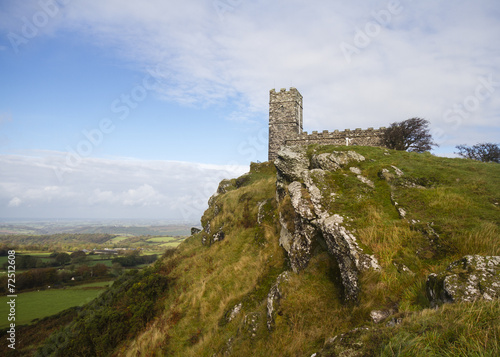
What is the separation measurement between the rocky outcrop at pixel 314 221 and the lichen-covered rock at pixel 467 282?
1.69 m

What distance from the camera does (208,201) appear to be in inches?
1206

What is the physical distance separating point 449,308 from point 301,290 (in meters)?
4.45

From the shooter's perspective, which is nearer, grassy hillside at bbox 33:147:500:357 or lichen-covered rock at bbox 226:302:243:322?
grassy hillside at bbox 33:147:500:357

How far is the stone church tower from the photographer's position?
34031mm

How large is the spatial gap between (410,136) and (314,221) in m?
21.2

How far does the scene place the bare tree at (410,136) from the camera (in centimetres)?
2364

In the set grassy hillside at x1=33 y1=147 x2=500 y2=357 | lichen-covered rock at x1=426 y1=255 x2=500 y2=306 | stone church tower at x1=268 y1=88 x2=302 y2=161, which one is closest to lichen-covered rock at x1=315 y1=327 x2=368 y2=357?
grassy hillside at x1=33 y1=147 x2=500 y2=357

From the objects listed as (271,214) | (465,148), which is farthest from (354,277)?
(465,148)

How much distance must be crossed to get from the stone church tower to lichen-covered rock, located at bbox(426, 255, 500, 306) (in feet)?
94.0

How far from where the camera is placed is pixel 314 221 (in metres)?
9.59

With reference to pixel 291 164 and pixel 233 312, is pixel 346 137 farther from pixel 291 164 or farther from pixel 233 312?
pixel 233 312

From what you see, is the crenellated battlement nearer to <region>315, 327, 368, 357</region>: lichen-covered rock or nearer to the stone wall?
the stone wall

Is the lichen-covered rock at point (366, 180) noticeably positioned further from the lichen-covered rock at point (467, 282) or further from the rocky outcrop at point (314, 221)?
the lichen-covered rock at point (467, 282)

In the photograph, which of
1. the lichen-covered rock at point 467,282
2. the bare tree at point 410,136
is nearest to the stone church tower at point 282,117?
the bare tree at point 410,136
